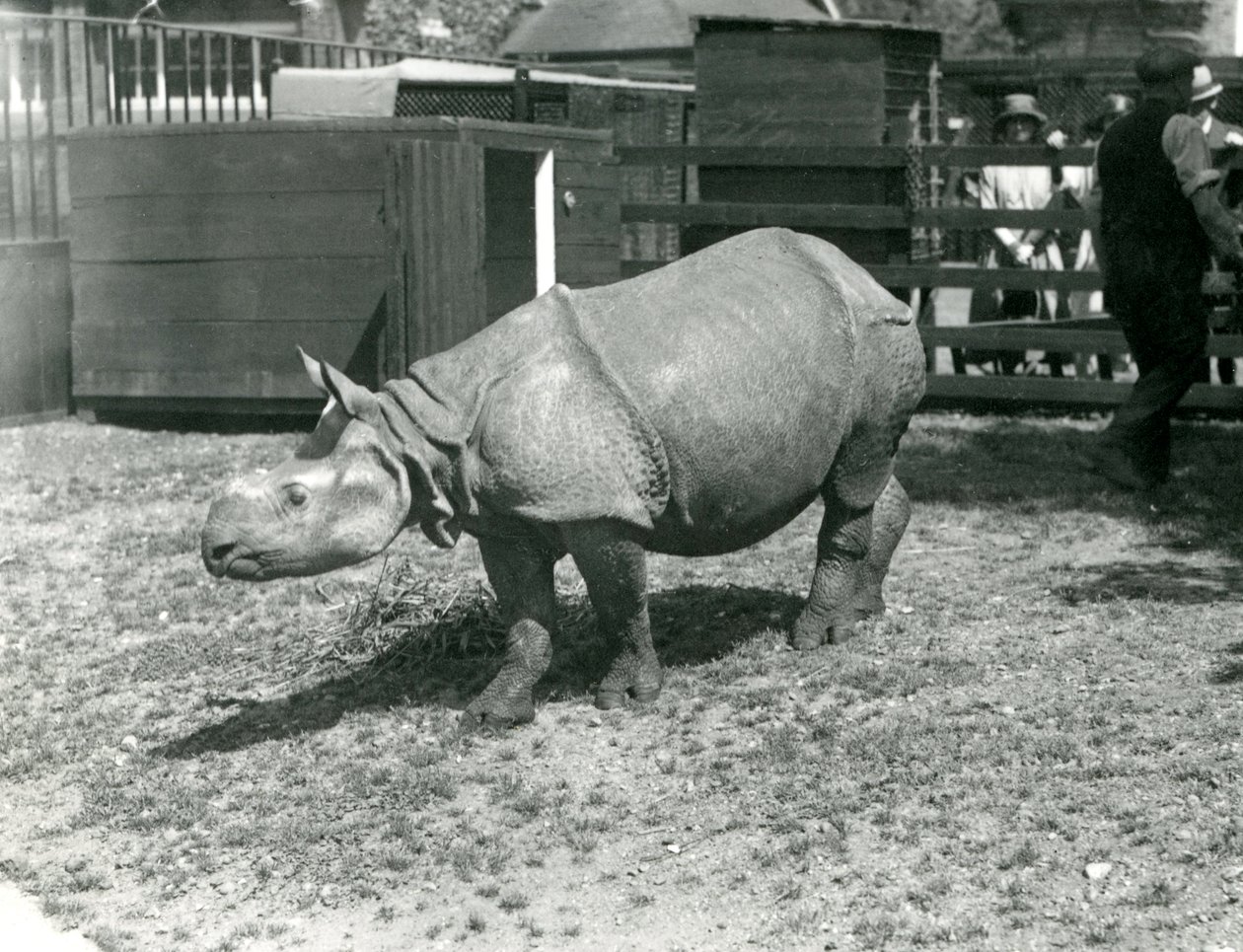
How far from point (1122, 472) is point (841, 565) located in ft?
10.9

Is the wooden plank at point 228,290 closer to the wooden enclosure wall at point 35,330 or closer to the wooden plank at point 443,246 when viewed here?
the wooden enclosure wall at point 35,330

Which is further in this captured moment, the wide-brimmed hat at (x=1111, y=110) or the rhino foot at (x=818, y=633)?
the wide-brimmed hat at (x=1111, y=110)

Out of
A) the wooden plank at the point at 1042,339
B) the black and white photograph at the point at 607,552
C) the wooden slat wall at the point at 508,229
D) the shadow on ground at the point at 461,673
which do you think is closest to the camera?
the black and white photograph at the point at 607,552

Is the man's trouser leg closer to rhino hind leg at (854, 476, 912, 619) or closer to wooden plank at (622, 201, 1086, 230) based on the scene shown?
wooden plank at (622, 201, 1086, 230)

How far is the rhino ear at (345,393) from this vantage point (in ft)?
19.3

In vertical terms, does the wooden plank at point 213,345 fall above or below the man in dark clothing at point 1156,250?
below

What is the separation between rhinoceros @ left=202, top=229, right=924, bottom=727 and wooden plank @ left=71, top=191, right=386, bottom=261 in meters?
5.88

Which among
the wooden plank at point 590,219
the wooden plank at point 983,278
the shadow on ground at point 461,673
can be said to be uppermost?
the wooden plank at point 590,219

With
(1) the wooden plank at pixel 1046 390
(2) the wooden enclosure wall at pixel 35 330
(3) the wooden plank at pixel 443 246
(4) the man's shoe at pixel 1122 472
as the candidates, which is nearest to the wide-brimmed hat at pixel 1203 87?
(1) the wooden plank at pixel 1046 390

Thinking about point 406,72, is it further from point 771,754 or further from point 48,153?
point 771,754

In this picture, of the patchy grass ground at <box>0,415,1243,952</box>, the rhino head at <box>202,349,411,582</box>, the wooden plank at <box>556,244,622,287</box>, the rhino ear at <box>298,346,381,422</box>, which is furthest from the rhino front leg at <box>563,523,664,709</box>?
Result: the wooden plank at <box>556,244,622,287</box>

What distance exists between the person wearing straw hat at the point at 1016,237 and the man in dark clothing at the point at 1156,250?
368cm

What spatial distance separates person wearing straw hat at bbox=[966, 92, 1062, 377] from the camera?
13711 mm

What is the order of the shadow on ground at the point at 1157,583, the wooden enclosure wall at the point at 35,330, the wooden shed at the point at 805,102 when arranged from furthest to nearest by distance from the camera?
the wooden shed at the point at 805,102, the wooden enclosure wall at the point at 35,330, the shadow on ground at the point at 1157,583
